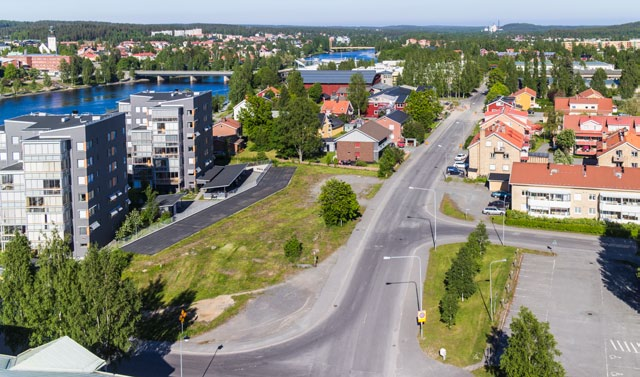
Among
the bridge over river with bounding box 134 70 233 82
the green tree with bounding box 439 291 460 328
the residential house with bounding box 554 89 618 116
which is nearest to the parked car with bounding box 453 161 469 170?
the residential house with bounding box 554 89 618 116

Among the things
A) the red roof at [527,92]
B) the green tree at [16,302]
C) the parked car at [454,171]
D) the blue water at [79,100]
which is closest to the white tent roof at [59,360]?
the green tree at [16,302]

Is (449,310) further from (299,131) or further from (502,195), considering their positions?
(299,131)

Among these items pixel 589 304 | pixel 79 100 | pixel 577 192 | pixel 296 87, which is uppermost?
pixel 296 87

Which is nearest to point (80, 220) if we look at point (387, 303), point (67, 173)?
point (67, 173)

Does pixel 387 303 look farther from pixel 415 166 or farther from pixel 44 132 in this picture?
pixel 415 166

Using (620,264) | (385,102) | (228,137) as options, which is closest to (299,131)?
(228,137)

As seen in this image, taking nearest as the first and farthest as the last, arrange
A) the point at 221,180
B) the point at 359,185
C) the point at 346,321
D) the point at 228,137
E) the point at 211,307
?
the point at 346,321 → the point at 211,307 → the point at 221,180 → the point at 359,185 → the point at 228,137
